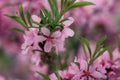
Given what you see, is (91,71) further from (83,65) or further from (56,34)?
(56,34)

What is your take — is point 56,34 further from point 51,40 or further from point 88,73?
point 88,73

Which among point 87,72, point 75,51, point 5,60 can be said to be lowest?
point 5,60

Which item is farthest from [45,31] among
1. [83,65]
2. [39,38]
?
[83,65]

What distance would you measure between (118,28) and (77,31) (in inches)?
17.0

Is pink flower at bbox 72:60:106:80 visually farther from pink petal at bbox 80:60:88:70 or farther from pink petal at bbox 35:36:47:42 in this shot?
pink petal at bbox 35:36:47:42

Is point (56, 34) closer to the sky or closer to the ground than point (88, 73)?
closer to the sky

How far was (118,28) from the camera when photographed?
7.87 feet

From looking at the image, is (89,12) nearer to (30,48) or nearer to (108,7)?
(108,7)

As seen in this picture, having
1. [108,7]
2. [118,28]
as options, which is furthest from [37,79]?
[118,28]

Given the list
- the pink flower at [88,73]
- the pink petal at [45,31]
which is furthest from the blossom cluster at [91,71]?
the pink petal at [45,31]

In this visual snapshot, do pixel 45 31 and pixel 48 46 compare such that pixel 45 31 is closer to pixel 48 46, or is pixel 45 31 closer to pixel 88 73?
pixel 48 46

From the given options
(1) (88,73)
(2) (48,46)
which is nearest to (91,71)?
(1) (88,73)

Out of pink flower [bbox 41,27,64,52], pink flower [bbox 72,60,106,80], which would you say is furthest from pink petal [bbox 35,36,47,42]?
pink flower [bbox 72,60,106,80]

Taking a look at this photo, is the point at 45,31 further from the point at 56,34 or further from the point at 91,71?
the point at 91,71
